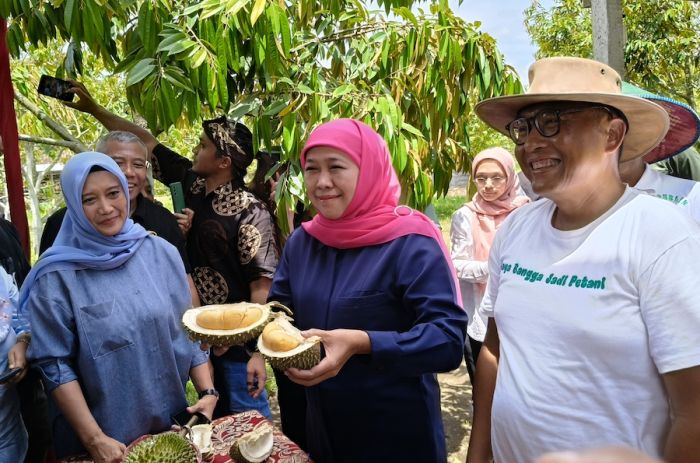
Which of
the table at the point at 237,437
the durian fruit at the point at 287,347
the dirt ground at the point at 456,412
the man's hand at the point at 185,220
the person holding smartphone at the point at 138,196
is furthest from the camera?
the dirt ground at the point at 456,412

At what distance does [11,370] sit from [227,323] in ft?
2.62

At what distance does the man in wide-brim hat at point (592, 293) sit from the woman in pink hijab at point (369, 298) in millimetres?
224

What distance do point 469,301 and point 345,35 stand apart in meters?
1.84

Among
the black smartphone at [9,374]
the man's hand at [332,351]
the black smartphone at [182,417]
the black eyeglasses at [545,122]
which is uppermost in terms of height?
the black eyeglasses at [545,122]

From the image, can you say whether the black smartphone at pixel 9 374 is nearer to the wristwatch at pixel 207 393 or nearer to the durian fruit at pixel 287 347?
the wristwatch at pixel 207 393

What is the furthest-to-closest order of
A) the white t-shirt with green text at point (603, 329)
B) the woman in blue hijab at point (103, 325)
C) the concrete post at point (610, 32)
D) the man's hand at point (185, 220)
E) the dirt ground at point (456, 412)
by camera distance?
the dirt ground at point (456, 412)
the concrete post at point (610, 32)
the man's hand at point (185, 220)
the woman in blue hijab at point (103, 325)
the white t-shirt with green text at point (603, 329)

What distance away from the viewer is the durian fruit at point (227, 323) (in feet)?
5.15

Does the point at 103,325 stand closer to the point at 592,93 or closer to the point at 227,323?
the point at 227,323

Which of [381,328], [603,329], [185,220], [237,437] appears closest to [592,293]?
[603,329]

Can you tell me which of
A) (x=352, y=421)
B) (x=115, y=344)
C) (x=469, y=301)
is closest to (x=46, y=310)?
(x=115, y=344)

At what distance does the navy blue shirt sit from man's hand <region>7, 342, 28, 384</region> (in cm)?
97

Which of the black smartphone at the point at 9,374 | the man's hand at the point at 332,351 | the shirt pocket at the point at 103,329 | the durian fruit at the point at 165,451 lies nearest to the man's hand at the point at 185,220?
the shirt pocket at the point at 103,329

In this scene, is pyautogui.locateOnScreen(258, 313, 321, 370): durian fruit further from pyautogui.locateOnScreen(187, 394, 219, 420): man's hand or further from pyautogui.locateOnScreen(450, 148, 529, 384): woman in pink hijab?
pyautogui.locateOnScreen(450, 148, 529, 384): woman in pink hijab

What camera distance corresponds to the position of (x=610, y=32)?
10.7 ft
